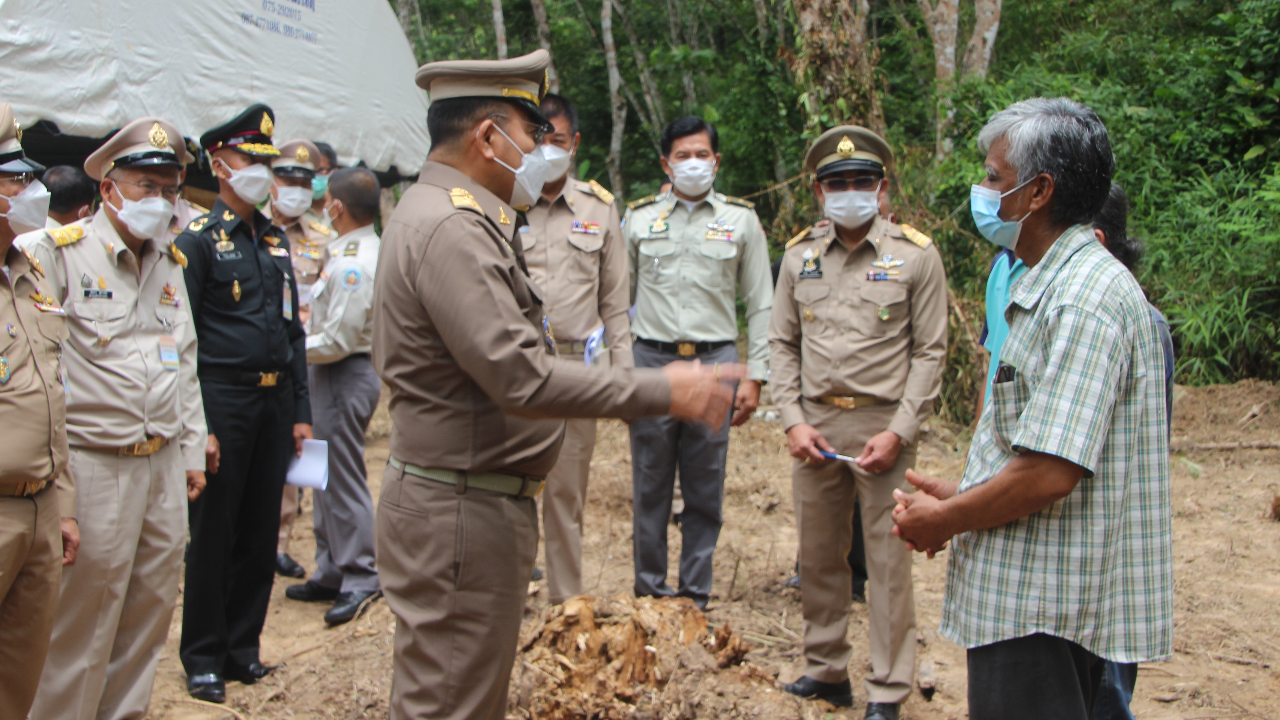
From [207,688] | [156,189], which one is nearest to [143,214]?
[156,189]

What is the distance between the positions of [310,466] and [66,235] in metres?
1.40

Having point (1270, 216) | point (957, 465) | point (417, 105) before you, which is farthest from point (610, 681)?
point (417, 105)

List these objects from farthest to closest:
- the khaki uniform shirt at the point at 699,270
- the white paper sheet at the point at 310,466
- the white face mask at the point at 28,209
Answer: the khaki uniform shirt at the point at 699,270
the white paper sheet at the point at 310,466
the white face mask at the point at 28,209

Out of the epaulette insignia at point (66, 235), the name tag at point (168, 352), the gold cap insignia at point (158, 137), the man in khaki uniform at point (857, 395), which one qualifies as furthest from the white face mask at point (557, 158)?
the epaulette insignia at point (66, 235)

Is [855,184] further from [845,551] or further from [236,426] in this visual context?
[236,426]

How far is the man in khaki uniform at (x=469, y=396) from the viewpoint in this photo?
206 centimetres

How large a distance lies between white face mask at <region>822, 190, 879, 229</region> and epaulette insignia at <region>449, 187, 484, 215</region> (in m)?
1.85

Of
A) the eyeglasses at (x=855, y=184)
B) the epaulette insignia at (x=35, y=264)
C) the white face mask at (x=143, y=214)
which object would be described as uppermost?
the eyeglasses at (x=855, y=184)

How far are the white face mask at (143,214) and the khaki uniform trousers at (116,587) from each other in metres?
0.75

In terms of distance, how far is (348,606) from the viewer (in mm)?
4508

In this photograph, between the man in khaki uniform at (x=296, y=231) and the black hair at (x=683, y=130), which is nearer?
the black hair at (x=683, y=130)

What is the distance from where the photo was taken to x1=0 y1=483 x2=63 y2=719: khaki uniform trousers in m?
2.37

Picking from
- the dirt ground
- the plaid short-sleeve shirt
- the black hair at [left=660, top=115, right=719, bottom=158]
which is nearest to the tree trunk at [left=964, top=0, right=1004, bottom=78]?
the dirt ground

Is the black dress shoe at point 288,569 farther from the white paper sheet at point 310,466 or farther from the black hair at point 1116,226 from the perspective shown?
the black hair at point 1116,226
